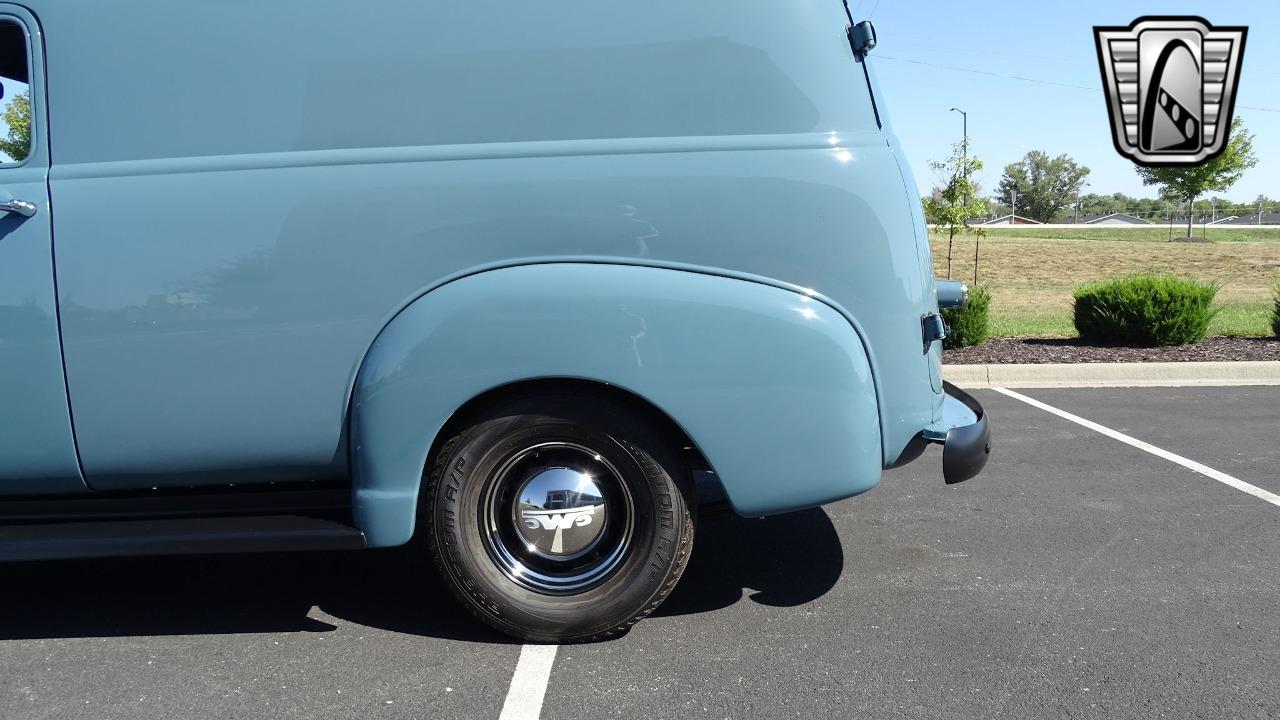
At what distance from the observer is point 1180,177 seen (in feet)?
153

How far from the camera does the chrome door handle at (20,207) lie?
305 centimetres

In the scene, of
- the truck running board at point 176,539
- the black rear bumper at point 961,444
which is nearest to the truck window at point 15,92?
the truck running board at point 176,539

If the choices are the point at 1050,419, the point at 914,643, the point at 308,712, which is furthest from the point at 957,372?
the point at 308,712

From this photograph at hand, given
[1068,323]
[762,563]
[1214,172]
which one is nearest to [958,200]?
[1068,323]

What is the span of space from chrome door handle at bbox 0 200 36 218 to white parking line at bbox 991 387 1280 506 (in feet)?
18.0

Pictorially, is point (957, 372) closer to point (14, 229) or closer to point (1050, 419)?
point (1050, 419)

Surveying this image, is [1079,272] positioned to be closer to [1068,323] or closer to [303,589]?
[1068,323]

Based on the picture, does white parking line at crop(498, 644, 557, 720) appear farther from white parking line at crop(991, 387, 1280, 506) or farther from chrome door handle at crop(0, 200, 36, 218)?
white parking line at crop(991, 387, 1280, 506)

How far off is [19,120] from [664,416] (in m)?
2.41

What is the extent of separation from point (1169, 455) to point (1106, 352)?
4347 mm

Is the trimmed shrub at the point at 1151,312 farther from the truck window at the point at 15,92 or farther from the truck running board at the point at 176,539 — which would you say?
the truck window at the point at 15,92

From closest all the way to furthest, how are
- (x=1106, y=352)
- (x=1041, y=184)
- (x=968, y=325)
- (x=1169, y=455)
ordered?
(x=1169, y=455), (x=1106, y=352), (x=968, y=325), (x=1041, y=184)

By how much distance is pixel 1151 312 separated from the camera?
999cm

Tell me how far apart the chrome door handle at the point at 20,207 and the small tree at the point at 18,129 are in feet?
0.61
